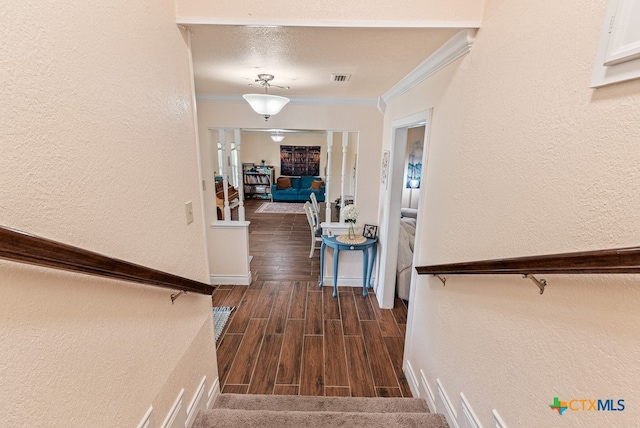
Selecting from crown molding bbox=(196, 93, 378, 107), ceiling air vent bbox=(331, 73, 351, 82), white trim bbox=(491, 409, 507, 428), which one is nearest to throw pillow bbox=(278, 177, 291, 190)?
crown molding bbox=(196, 93, 378, 107)

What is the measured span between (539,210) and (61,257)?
1.38 m

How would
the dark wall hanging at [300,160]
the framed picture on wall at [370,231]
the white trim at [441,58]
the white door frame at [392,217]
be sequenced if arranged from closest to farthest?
the white trim at [441,58] < the white door frame at [392,217] < the framed picture on wall at [370,231] < the dark wall hanging at [300,160]

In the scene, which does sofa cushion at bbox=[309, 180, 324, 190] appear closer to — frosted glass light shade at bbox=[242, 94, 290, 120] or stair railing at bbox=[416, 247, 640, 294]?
frosted glass light shade at bbox=[242, 94, 290, 120]

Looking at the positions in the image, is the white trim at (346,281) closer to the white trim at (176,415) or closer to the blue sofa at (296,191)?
the white trim at (176,415)

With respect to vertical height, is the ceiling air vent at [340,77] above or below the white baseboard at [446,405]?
above

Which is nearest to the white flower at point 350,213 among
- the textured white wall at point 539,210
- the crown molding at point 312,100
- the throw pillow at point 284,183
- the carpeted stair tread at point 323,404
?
the crown molding at point 312,100

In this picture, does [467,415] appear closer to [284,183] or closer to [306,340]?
[306,340]

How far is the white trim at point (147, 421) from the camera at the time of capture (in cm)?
110

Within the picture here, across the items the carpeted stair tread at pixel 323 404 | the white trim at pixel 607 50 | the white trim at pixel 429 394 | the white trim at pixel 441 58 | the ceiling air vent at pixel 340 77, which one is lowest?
the carpeted stair tread at pixel 323 404

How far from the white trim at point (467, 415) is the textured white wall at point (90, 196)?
1409 millimetres

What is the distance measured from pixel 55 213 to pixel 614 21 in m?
1.52

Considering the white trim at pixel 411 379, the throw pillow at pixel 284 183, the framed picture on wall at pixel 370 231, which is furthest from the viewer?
the throw pillow at pixel 284 183

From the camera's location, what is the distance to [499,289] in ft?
3.79

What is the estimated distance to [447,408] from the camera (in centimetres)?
155
